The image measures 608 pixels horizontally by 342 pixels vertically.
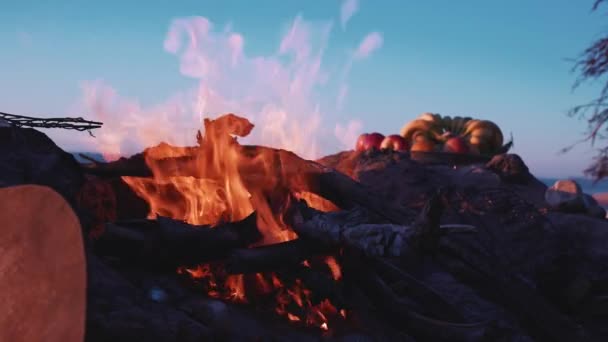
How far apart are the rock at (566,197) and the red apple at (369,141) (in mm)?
4169

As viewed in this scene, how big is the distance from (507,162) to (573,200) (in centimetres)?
150

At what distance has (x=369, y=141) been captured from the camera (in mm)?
11977

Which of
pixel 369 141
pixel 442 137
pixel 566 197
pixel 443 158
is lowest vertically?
pixel 566 197

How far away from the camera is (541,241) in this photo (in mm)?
4738

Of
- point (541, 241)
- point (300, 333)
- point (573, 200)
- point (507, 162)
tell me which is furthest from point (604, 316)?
point (507, 162)

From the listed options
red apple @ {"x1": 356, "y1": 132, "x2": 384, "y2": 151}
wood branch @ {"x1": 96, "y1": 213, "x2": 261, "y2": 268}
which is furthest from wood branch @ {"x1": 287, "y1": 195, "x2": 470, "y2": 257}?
red apple @ {"x1": 356, "y1": 132, "x2": 384, "y2": 151}

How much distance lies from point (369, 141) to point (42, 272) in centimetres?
1028

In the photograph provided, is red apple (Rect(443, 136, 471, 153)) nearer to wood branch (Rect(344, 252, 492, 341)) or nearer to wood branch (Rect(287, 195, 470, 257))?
wood branch (Rect(287, 195, 470, 257))

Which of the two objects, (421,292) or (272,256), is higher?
(272,256)

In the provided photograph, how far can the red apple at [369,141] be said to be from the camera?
1178cm

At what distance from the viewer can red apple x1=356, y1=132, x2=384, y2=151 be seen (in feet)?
38.7

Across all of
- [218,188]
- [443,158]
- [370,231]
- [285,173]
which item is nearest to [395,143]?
[443,158]

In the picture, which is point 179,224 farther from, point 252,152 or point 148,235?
point 252,152

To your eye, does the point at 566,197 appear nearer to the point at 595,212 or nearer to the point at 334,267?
the point at 595,212
